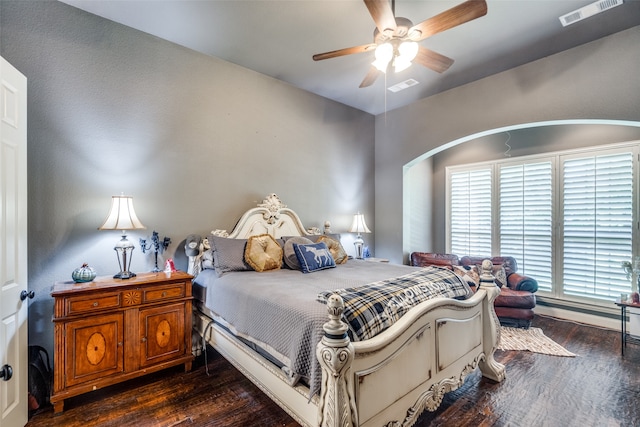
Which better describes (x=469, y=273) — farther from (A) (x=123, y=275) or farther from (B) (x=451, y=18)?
(A) (x=123, y=275)

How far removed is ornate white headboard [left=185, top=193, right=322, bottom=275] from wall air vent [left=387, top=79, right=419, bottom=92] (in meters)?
2.19

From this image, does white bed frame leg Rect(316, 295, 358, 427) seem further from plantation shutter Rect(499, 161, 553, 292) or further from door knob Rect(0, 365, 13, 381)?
plantation shutter Rect(499, 161, 553, 292)

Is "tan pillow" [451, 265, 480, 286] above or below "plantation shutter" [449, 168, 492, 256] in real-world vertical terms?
below

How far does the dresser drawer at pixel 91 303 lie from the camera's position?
2.11 m

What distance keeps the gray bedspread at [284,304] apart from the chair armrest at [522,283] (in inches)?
75.8

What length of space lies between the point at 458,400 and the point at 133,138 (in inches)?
142

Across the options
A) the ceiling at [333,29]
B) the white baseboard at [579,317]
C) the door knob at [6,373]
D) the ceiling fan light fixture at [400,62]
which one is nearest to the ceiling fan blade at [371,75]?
the ceiling fan light fixture at [400,62]

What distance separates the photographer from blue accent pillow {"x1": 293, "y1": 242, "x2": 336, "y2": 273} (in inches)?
115

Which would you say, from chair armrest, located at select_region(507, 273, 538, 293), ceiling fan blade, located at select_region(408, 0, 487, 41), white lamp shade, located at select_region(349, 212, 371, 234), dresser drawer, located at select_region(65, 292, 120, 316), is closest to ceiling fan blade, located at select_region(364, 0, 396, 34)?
ceiling fan blade, located at select_region(408, 0, 487, 41)

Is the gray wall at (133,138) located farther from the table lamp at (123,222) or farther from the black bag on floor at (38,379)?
the table lamp at (123,222)

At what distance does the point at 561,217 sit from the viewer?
161 inches

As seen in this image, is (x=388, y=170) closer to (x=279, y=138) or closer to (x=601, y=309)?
(x=279, y=138)

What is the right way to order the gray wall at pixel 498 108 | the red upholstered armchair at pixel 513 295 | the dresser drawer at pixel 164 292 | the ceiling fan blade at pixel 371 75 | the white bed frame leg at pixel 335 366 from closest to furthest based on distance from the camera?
the white bed frame leg at pixel 335 366 < the dresser drawer at pixel 164 292 < the ceiling fan blade at pixel 371 75 < the gray wall at pixel 498 108 < the red upholstered armchair at pixel 513 295

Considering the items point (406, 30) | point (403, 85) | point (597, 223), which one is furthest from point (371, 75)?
point (597, 223)
